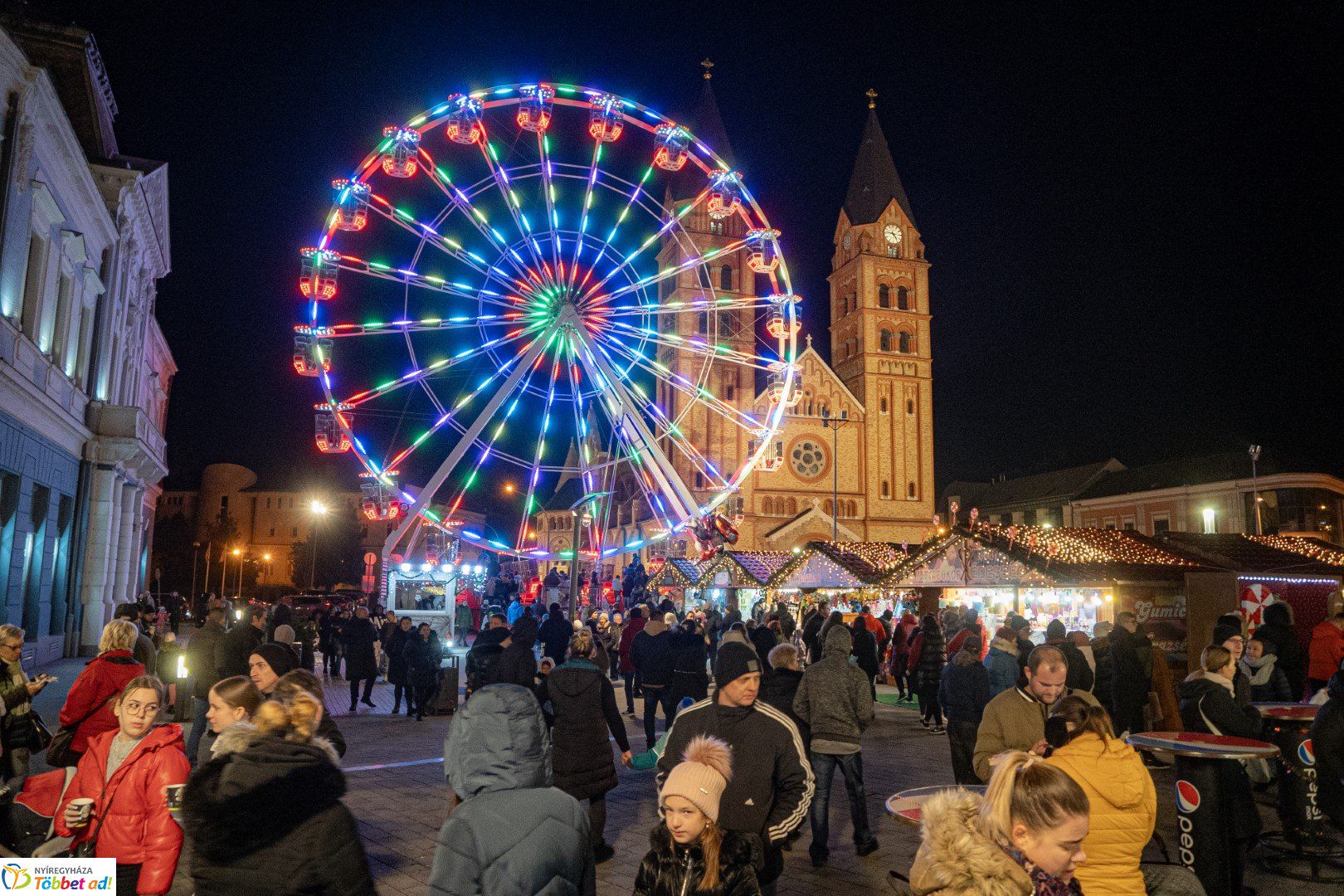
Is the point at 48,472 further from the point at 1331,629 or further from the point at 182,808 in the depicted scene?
the point at 1331,629

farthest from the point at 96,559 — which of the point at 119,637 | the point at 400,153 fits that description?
the point at 119,637

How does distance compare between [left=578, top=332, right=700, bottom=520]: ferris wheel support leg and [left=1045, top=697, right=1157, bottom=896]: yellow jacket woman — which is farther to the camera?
[left=578, top=332, right=700, bottom=520]: ferris wheel support leg

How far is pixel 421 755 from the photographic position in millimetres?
11773

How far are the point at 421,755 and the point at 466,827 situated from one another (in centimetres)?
949

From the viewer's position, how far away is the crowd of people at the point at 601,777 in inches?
115

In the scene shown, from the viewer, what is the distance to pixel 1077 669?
1114 centimetres

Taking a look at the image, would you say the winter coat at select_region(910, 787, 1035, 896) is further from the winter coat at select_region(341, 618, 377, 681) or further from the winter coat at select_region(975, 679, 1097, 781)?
the winter coat at select_region(341, 618, 377, 681)

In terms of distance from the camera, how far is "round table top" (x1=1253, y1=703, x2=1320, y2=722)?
26.3 feet

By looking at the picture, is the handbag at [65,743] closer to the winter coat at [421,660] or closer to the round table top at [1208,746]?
the round table top at [1208,746]

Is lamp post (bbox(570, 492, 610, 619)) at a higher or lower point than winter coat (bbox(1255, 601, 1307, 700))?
higher

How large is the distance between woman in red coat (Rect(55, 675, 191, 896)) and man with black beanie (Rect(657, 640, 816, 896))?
7.71ft

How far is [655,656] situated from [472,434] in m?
9.03

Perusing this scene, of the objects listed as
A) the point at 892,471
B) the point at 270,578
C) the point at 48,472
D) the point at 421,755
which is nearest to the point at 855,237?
the point at 892,471

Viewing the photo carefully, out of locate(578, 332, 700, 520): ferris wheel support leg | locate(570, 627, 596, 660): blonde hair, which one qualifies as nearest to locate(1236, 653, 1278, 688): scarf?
locate(570, 627, 596, 660): blonde hair
